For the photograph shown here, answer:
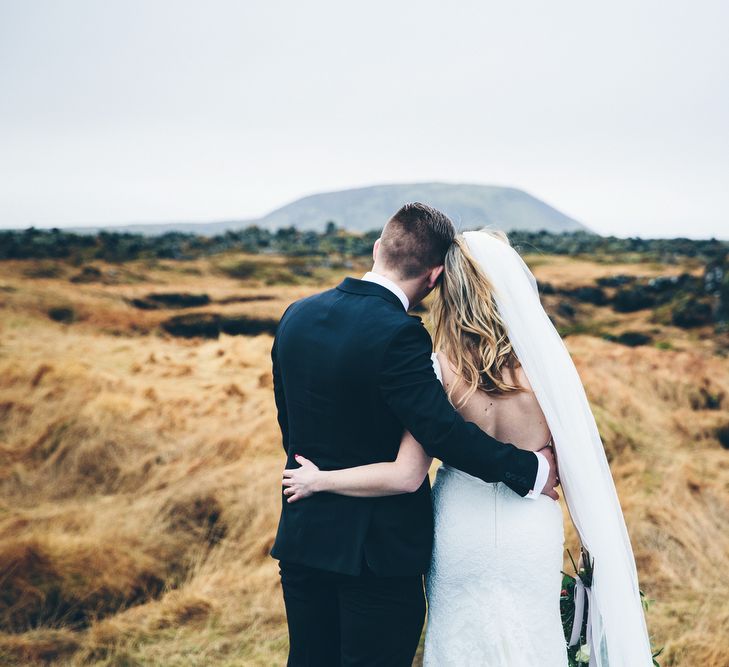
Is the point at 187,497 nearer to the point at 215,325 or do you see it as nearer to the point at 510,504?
the point at 510,504

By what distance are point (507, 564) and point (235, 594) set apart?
3.12 meters

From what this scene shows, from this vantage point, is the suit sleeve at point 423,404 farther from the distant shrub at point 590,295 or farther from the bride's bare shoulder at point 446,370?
the distant shrub at point 590,295

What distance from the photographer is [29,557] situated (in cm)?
473

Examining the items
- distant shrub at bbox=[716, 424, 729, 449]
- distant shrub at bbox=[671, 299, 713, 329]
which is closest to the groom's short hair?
distant shrub at bbox=[716, 424, 729, 449]

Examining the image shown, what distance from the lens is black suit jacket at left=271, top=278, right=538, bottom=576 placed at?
2.02 metres

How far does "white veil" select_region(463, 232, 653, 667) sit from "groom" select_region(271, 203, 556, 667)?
0.71 ft

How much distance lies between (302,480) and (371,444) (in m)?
0.28

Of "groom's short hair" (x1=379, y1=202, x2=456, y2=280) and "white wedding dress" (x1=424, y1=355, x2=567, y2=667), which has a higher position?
"groom's short hair" (x1=379, y1=202, x2=456, y2=280)

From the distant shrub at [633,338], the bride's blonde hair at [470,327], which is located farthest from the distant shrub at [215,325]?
the bride's blonde hair at [470,327]

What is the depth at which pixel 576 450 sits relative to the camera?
8.15ft

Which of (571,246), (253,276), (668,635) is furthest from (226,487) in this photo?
(571,246)

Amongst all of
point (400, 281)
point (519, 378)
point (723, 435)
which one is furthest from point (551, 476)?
point (723, 435)

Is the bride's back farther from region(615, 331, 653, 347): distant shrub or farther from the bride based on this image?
region(615, 331, 653, 347): distant shrub

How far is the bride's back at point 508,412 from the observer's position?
2379 millimetres
